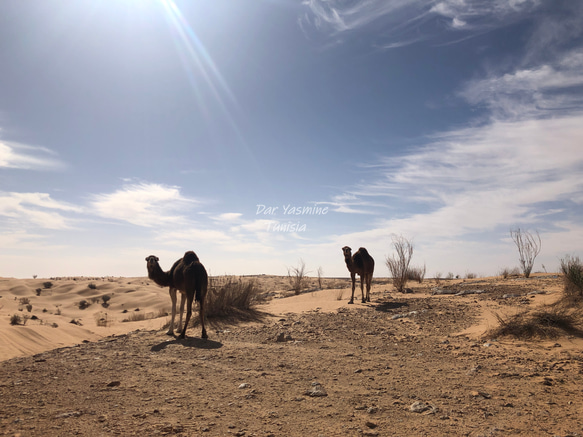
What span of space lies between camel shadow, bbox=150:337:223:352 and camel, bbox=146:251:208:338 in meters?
0.17

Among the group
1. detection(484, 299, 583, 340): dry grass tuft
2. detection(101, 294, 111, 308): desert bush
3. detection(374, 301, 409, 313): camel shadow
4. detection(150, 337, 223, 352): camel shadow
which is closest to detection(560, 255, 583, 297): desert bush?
detection(484, 299, 583, 340): dry grass tuft

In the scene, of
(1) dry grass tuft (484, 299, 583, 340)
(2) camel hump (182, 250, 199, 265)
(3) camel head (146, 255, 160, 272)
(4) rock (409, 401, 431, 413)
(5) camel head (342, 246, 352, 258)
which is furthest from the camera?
(5) camel head (342, 246, 352, 258)

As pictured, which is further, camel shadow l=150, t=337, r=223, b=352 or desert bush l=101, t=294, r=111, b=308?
desert bush l=101, t=294, r=111, b=308

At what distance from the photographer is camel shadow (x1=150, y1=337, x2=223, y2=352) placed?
8133mm

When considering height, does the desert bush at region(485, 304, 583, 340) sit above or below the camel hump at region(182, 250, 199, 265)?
below

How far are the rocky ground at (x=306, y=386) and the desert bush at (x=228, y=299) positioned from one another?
2924 mm

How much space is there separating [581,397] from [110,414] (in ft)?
18.9

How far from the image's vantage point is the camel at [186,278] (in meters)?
9.09

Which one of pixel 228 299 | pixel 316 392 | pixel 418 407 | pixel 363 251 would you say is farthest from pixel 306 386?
pixel 363 251

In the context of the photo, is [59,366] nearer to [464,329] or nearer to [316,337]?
[316,337]

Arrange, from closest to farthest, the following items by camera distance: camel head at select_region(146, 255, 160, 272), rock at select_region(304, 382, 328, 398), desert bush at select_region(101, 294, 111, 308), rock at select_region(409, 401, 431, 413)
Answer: rock at select_region(409, 401, 431, 413)
rock at select_region(304, 382, 328, 398)
camel head at select_region(146, 255, 160, 272)
desert bush at select_region(101, 294, 111, 308)

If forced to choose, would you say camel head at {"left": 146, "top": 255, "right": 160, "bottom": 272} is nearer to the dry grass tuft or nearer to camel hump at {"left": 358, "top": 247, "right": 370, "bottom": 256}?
camel hump at {"left": 358, "top": 247, "right": 370, "bottom": 256}

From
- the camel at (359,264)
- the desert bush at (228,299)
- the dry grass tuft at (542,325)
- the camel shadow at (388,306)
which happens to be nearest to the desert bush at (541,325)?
the dry grass tuft at (542,325)

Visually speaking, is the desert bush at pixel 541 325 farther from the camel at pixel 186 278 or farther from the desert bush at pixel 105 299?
the desert bush at pixel 105 299
